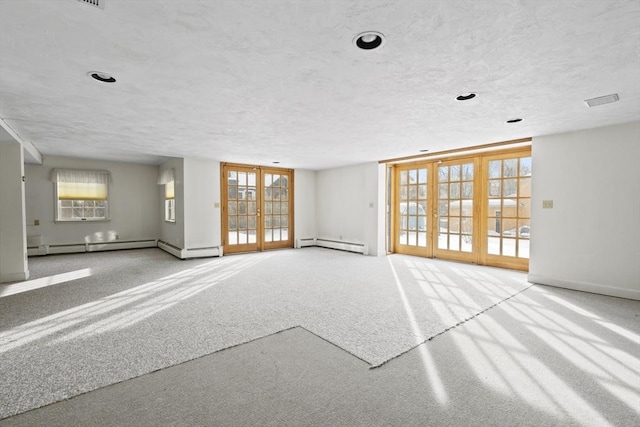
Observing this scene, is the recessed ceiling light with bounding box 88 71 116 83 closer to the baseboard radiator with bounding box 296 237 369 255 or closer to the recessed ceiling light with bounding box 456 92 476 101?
the recessed ceiling light with bounding box 456 92 476 101

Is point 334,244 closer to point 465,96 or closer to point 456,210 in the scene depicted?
point 456,210

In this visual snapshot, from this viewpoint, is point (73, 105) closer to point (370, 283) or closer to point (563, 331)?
point (370, 283)

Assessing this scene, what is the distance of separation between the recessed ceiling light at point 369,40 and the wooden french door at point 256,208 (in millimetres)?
5727

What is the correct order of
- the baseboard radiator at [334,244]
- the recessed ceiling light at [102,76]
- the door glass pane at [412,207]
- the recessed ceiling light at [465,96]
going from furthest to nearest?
the baseboard radiator at [334,244]
the door glass pane at [412,207]
the recessed ceiling light at [465,96]
the recessed ceiling light at [102,76]

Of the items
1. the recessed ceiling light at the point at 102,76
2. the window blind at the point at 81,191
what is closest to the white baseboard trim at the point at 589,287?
the recessed ceiling light at the point at 102,76

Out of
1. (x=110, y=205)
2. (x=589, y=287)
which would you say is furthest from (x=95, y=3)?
(x=110, y=205)

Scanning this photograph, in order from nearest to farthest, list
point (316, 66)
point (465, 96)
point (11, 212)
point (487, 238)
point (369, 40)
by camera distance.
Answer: point (369, 40) < point (316, 66) < point (465, 96) < point (11, 212) < point (487, 238)

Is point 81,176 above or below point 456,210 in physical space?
above

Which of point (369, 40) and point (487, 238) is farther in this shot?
point (487, 238)

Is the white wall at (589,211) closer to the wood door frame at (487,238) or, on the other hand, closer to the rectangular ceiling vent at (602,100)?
the wood door frame at (487,238)

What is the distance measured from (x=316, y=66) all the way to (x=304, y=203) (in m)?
6.26

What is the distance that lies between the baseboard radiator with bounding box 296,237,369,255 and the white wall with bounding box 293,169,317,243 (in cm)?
15

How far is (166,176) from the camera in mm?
7281

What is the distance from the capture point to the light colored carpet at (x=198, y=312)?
85.8 inches
